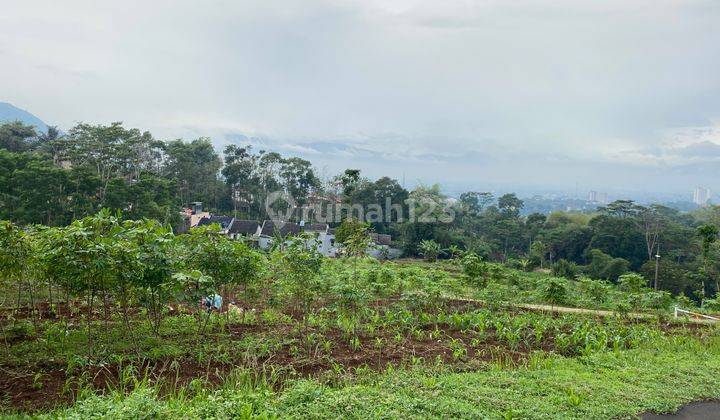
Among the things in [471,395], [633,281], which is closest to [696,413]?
[471,395]

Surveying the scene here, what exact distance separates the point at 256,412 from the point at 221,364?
6.85 ft

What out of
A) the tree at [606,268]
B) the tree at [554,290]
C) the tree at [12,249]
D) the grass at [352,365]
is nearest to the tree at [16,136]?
the grass at [352,365]

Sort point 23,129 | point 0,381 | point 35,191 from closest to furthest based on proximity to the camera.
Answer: point 0,381
point 35,191
point 23,129

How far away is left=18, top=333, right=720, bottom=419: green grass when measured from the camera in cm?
423

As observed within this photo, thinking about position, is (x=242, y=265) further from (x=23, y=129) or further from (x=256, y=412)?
(x=23, y=129)

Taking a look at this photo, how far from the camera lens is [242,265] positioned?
6.82m

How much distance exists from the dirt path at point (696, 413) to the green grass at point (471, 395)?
0.09 meters

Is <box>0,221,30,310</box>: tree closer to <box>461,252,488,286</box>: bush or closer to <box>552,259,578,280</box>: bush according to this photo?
<box>461,252,488,286</box>: bush

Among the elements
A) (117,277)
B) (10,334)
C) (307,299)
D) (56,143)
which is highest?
(56,143)

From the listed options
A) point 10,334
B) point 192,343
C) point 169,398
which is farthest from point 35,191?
point 169,398

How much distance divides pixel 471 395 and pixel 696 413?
267cm

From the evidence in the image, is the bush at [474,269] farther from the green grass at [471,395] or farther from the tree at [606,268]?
the tree at [606,268]

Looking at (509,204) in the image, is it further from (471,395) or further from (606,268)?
(471,395)

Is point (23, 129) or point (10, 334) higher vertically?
point (23, 129)
